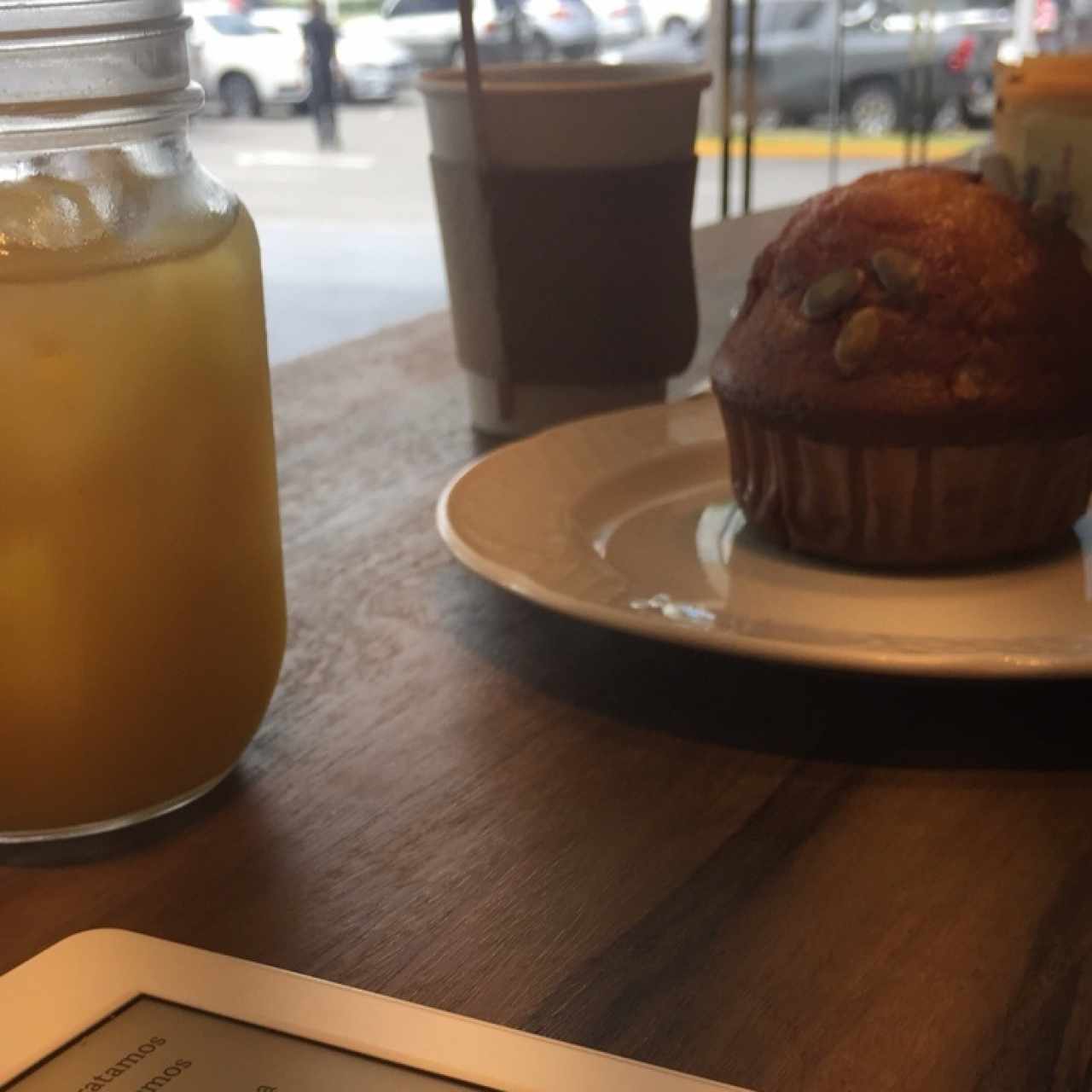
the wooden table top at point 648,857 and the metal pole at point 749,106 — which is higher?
the metal pole at point 749,106

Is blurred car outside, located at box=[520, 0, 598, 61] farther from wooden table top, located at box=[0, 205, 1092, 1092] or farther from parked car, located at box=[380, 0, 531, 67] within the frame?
wooden table top, located at box=[0, 205, 1092, 1092]

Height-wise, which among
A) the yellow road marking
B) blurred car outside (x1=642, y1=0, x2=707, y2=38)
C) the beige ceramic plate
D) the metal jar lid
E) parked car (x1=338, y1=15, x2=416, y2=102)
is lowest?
the yellow road marking

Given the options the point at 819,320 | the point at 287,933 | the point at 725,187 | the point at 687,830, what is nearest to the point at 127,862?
the point at 287,933

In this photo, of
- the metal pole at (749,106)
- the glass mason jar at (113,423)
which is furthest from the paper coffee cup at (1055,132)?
the glass mason jar at (113,423)

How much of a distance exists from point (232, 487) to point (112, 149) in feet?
0.38

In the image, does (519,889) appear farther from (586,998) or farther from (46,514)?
(46,514)

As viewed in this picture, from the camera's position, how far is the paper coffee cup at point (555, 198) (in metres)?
0.82

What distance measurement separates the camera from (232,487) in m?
0.47

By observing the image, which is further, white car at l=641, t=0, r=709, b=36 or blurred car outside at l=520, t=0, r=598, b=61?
white car at l=641, t=0, r=709, b=36

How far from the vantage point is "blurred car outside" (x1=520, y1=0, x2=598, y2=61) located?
44.1 inches

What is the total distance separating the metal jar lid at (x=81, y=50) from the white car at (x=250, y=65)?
3930mm

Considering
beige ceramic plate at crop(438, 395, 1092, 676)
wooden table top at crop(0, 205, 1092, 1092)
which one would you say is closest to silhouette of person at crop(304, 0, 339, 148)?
beige ceramic plate at crop(438, 395, 1092, 676)

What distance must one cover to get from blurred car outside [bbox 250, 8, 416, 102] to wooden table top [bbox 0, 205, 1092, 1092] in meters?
3.91

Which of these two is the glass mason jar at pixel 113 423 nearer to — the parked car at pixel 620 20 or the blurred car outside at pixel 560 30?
the blurred car outside at pixel 560 30
